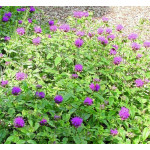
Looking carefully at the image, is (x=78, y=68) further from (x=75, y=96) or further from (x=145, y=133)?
(x=145, y=133)

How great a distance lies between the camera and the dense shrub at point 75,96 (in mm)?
1800

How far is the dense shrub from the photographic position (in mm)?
1800

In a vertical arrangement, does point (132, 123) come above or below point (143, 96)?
below

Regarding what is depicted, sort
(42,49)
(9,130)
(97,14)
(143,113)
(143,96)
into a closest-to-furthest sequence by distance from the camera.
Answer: (9,130)
(143,113)
(143,96)
(42,49)
(97,14)

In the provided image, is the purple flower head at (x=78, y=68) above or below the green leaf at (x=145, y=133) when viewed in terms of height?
above

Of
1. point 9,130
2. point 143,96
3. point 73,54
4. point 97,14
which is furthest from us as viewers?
point 97,14

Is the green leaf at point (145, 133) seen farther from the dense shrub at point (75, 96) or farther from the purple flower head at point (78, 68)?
the purple flower head at point (78, 68)

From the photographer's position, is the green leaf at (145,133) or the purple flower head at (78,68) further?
the purple flower head at (78,68)

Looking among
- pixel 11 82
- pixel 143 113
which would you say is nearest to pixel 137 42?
pixel 143 113

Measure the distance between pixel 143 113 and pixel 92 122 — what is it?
42 centimetres

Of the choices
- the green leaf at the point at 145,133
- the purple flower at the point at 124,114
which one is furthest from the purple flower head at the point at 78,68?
the green leaf at the point at 145,133

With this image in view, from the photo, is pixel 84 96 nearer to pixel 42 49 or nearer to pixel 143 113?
pixel 143 113

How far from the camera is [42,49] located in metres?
2.69

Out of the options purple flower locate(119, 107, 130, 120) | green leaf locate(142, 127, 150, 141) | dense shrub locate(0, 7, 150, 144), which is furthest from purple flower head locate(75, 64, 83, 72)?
green leaf locate(142, 127, 150, 141)
